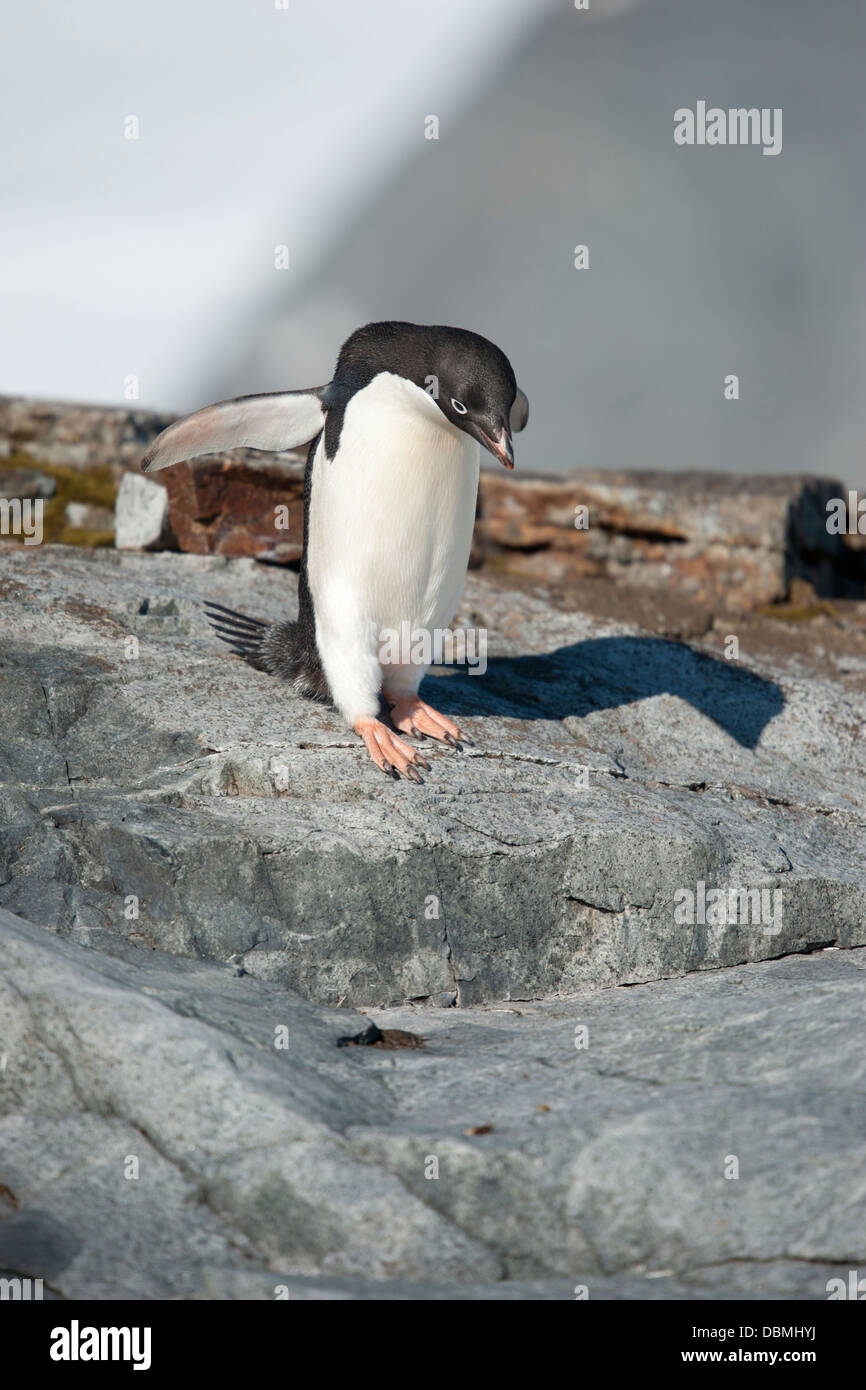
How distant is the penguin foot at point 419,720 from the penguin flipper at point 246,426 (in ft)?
3.68

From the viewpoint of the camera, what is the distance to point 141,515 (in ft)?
25.0

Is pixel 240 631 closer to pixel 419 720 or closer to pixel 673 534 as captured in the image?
pixel 419 720

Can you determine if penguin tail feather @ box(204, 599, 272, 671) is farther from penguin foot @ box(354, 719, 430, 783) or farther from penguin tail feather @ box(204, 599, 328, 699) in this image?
penguin foot @ box(354, 719, 430, 783)

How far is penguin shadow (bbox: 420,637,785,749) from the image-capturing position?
552 centimetres

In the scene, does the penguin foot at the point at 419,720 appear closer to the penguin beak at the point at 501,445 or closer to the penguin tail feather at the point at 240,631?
the penguin tail feather at the point at 240,631

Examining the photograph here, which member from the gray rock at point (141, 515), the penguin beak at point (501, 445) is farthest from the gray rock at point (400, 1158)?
the gray rock at point (141, 515)

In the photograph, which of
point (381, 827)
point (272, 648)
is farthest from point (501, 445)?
point (272, 648)

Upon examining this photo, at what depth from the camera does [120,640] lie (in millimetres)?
5184

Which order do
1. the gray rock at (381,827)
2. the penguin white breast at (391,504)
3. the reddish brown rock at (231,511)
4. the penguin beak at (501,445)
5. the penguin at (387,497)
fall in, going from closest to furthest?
the gray rock at (381,827), the penguin beak at (501,445), the penguin at (387,497), the penguin white breast at (391,504), the reddish brown rock at (231,511)

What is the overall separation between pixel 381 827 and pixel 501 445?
1325 mm

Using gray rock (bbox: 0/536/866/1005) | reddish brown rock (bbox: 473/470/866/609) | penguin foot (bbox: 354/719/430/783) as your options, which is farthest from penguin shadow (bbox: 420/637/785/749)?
reddish brown rock (bbox: 473/470/866/609)

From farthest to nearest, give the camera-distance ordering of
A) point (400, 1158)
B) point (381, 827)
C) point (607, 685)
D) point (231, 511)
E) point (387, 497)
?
point (231, 511), point (607, 685), point (387, 497), point (381, 827), point (400, 1158)

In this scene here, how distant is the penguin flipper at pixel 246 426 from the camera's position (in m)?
4.93
